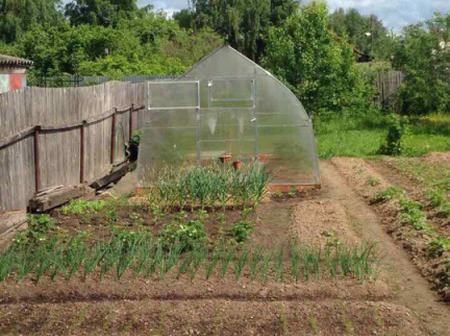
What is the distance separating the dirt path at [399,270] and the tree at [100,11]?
46.5m

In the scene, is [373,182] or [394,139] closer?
[373,182]

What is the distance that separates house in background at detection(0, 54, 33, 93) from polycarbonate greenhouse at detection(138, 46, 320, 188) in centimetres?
1878

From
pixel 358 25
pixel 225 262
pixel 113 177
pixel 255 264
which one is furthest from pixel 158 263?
pixel 358 25

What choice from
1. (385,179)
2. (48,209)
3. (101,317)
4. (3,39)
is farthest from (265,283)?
(3,39)

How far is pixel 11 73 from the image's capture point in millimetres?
31438

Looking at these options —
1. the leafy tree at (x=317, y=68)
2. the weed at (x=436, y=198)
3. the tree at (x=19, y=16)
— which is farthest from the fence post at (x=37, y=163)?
the tree at (x=19, y=16)

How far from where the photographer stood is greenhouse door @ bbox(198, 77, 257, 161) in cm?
1322

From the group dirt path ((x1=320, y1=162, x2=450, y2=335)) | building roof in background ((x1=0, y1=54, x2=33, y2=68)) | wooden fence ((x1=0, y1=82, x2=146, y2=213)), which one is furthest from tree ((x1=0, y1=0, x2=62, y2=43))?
dirt path ((x1=320, y1=162, x2=450, y2=335))

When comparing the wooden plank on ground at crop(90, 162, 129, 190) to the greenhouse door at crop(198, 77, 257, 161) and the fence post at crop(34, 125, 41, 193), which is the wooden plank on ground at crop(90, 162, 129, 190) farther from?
the fence post at crop(34, 125, 41, 193)

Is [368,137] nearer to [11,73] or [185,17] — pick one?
[11,73]

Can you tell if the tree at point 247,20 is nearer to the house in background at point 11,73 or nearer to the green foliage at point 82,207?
the house in background at point 11,73

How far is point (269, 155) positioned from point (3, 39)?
44.2m

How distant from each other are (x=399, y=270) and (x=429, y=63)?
17091mm

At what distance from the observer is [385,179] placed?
14.2 m
